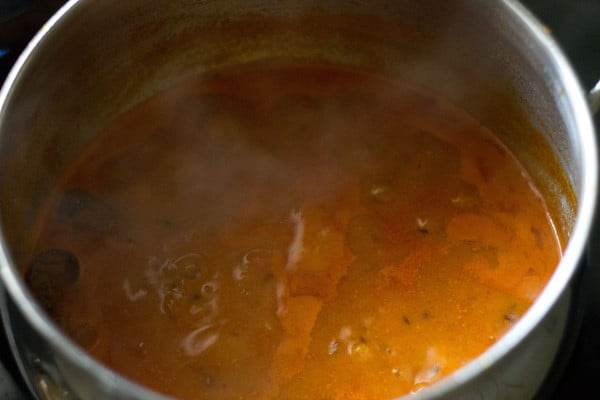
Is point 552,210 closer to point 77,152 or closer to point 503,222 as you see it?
point 503,222

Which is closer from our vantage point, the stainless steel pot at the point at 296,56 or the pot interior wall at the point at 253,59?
the stainless steel pot at the point at 296,56

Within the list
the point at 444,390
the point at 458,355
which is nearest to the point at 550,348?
the point at 458,355

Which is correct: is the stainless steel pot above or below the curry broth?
above

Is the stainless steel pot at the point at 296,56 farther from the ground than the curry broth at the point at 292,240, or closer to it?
farther from the ground

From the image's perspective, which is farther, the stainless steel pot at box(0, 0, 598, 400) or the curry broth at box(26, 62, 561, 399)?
the curry broth at box(26, 62, 561, 399)

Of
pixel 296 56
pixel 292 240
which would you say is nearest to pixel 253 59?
pixel 296 56
